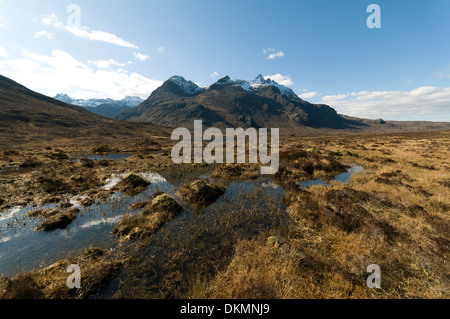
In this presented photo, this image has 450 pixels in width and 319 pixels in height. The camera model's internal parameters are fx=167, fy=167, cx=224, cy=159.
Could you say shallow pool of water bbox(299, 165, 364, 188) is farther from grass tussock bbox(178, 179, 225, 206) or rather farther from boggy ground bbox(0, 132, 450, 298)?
grass tussock bbox(178, 179, 225, 206)

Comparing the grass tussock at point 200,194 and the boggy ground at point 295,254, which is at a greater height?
the grass tussock at point 200,194

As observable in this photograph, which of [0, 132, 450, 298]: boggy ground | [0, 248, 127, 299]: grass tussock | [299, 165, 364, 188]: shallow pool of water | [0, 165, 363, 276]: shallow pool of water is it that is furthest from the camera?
[299, 165, 364, 188]: shallow pool of water

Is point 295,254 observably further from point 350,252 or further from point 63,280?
point 63,280

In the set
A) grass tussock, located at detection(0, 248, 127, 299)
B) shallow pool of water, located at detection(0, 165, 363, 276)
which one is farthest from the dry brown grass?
grass tussock, located at detection(0, 248, 127, 299)

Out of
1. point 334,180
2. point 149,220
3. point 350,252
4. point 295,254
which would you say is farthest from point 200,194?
point 334,180

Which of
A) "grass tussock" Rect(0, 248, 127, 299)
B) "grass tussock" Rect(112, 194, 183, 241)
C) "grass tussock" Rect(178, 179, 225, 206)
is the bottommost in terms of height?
"grass tussock" Rect(0, 248, 127, 299)

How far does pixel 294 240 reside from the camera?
961 cm

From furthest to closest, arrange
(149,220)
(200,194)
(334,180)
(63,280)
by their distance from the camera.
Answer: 1. (334,180)
2. (200,194)
3. (149,220)
4. (63,280)

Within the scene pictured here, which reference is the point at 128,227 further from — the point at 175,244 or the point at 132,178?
the point at 132,178

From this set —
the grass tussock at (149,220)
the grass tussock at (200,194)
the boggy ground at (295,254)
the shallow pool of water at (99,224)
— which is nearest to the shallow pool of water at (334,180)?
the boggy ground at (295,254)

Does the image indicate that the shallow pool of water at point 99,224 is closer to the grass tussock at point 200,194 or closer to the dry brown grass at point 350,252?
the grass tussock at point 200,194

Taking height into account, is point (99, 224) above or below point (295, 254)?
above
